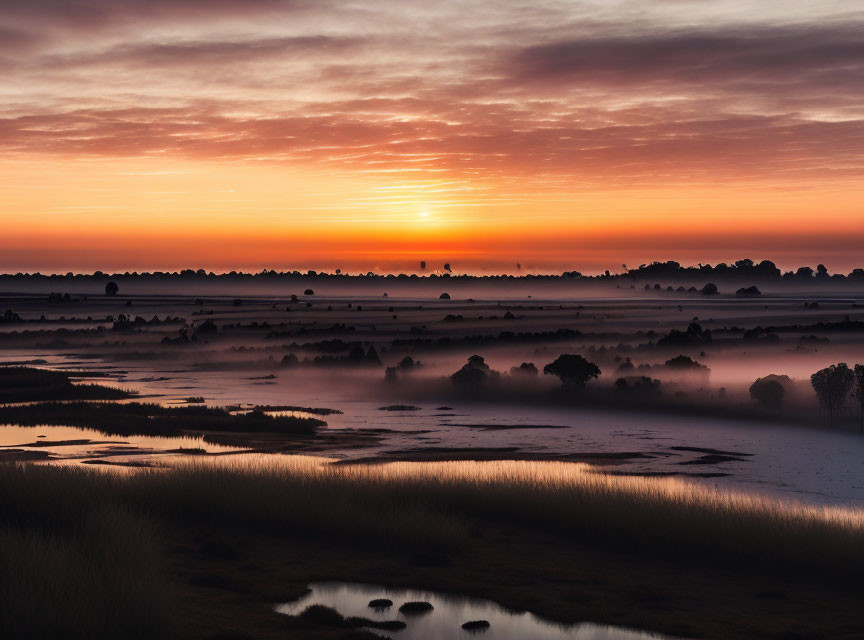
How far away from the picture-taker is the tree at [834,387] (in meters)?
51.5

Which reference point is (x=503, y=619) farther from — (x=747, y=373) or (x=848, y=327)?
(x=848, y=327)

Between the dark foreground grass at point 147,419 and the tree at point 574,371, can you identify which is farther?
the tree at point 574,371

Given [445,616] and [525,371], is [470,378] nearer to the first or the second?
[525,371]

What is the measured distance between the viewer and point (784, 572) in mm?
20203

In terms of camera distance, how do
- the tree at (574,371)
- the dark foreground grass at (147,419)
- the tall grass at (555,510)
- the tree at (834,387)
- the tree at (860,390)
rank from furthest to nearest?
the tree at (574,371) < the tree at (834,387) < the tree at (860,390) < the dark foreground grass at (147,419) < the tall grass at (555,510)

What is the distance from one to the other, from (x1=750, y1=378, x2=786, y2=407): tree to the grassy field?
28850mm

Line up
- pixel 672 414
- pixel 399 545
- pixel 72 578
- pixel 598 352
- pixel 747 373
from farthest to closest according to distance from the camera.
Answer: pixel 598 352, pixel 747 373, pixel 672 414, pixel 399 545, pixel 72 578

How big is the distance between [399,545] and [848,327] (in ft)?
353

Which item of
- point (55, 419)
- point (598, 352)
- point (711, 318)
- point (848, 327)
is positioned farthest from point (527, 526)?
point (711, 318)

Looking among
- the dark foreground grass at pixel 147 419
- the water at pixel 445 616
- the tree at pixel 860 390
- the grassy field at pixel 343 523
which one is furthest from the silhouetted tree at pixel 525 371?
the water at pixel 445 616

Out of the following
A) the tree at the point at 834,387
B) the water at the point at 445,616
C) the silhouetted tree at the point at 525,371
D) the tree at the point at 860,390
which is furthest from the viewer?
the silhouetted tree at the point at 525,371

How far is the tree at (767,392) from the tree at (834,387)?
7.90 ft

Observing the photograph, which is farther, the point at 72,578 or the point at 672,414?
the point at 672,414

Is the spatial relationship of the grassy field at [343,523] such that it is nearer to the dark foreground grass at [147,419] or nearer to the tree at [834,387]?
the dark foreground grass at [147,419]
